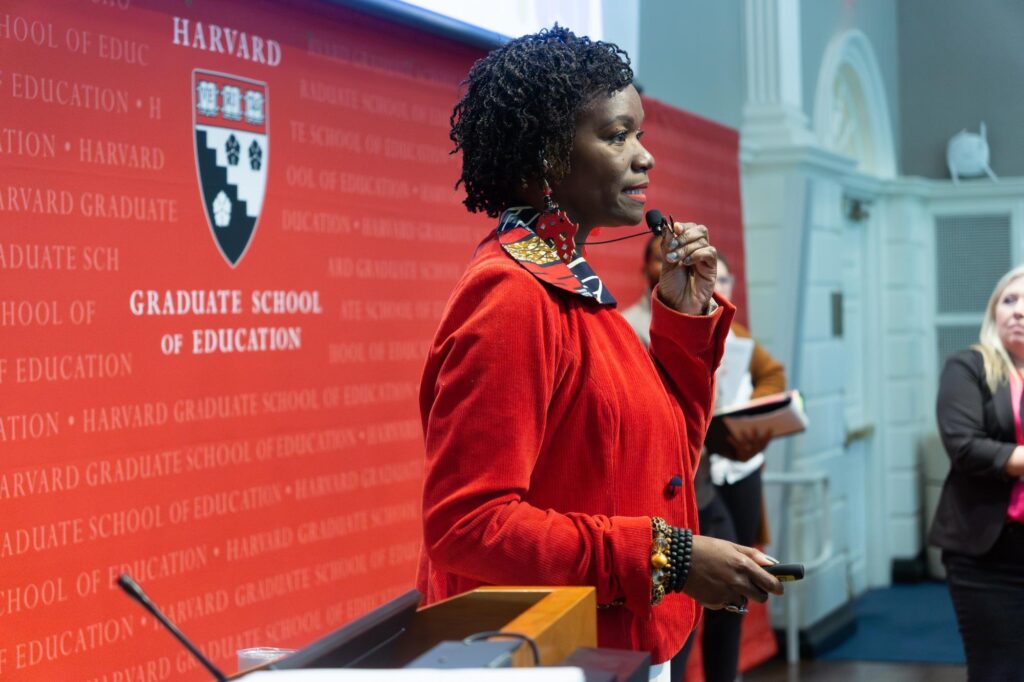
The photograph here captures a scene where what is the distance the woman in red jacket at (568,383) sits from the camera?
4.69ft

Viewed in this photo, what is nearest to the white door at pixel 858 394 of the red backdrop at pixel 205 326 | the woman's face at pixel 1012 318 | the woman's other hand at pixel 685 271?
the woman's face at pixel 1012 318

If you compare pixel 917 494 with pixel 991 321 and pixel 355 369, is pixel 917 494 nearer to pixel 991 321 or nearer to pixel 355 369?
pixel 991 321

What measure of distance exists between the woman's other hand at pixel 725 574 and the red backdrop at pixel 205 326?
1.06 meters

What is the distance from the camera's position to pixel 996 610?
349 cm

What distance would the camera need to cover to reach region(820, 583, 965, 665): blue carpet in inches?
222

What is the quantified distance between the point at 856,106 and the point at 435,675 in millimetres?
6977

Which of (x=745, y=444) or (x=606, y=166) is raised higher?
(x=606, y=166)

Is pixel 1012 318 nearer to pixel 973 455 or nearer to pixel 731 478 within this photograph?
pixel 973 455

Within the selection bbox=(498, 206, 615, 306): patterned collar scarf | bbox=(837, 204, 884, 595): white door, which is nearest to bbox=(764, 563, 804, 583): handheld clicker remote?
bbox=(498, 206, 615, 306): patterned collar scarf

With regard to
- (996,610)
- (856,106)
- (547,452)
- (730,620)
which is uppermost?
(856,106)

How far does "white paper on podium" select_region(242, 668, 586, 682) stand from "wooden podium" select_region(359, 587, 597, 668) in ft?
0.54

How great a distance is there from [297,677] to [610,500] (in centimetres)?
65

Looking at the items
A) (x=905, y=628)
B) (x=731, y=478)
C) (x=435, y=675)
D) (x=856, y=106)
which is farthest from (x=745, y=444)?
(x=856, y=106)

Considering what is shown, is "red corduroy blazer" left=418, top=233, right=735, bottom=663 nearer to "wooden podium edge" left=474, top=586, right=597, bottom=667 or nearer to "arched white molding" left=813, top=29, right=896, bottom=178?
"wooden podium edge" left=474, top=586, right=597, bottom=667
